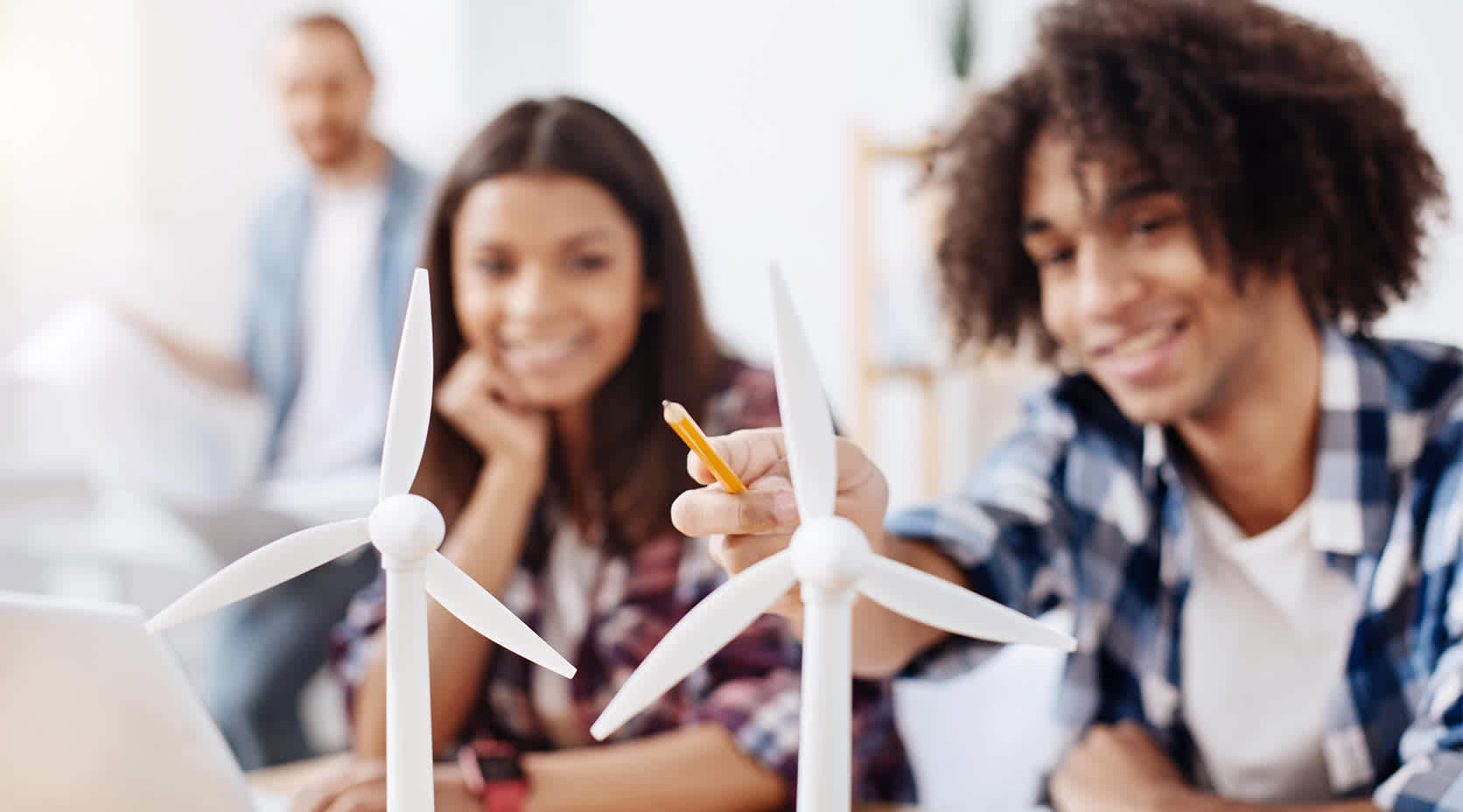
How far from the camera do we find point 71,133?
5.41 feet

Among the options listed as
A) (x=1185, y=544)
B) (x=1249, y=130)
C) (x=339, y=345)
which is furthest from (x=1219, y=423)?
(x=339, y=345)

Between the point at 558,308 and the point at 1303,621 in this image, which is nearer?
the point at 1303,621

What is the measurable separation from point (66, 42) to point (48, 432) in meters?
0.55

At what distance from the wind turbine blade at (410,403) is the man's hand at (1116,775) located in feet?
1.85

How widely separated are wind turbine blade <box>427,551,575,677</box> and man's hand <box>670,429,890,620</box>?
0.06 metres

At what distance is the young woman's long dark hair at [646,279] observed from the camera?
3.26ft

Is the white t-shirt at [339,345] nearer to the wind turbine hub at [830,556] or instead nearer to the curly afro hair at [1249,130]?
the curly afro hair at [1249,130]

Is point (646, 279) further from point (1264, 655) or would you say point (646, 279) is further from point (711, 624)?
point (711, 624)

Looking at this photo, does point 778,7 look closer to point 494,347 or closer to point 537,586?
point 494,347

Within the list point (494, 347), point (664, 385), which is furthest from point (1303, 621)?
point (494, 347)

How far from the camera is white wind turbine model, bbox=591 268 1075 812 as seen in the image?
0.31 metres

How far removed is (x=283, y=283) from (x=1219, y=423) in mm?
1337

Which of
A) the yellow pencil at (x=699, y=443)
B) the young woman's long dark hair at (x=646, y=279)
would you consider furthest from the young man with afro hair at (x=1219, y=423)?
the yellow pencil at (x=699, y=443)

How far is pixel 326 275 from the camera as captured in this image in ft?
5.53
